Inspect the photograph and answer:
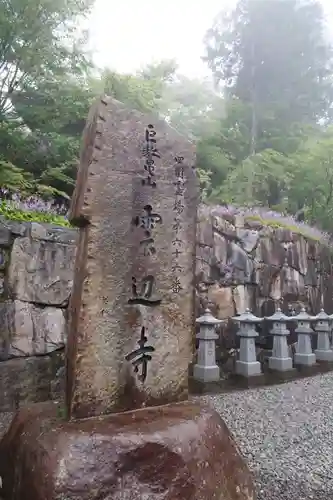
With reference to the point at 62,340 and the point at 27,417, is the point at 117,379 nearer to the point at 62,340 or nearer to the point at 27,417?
the point at 27,417

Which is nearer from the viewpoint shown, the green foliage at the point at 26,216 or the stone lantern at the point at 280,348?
the green foliage at the point at 26,216

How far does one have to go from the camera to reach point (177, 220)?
7.79 feet

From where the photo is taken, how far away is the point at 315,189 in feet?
27.0

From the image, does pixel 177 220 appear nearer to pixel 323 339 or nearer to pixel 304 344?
pixel 304 344

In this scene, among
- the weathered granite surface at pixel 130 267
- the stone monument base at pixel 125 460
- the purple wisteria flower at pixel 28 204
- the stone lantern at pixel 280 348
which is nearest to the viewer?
the stone monument base at pixel 125 460

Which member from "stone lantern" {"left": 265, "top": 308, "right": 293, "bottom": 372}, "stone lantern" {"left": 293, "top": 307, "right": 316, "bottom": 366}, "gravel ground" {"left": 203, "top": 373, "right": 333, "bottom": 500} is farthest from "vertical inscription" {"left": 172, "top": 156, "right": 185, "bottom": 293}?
"stone lantern" {"left": 293, "top": 307, "right": 316, "bottom": 366}

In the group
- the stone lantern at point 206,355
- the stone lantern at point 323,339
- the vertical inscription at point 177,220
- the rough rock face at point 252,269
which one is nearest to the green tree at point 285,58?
the rough rock face at point 252,269

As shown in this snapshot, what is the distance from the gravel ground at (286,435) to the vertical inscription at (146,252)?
957mm

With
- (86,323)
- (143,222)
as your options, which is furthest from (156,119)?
(86,323)

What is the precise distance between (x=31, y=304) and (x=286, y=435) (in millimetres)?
2487

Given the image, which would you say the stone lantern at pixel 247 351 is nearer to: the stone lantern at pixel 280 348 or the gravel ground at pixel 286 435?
the gravel ground at pixel 286 435

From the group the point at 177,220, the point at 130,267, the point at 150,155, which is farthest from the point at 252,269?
the point at 130,267

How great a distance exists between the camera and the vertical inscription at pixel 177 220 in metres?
2.29

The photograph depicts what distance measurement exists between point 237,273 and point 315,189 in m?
3.69
